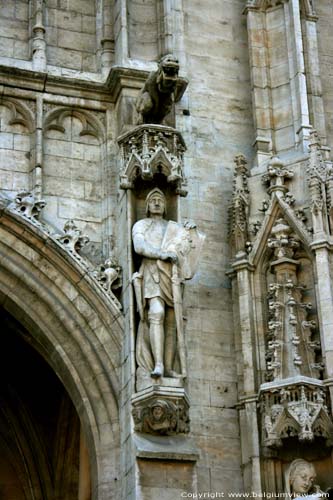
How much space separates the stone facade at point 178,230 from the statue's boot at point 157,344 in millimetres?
39

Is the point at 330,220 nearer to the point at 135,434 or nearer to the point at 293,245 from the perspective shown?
the point at 293,245

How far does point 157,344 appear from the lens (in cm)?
1285

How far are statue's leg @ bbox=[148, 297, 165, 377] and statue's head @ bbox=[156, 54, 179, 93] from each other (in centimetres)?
219

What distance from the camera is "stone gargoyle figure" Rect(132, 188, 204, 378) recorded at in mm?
12891

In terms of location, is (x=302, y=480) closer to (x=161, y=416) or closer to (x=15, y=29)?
(x=161, y=416)

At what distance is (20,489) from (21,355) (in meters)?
1.90

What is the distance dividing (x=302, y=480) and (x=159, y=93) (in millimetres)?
4101

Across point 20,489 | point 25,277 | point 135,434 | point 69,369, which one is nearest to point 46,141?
point 25,277

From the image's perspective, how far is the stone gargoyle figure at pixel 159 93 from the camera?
13.6 m

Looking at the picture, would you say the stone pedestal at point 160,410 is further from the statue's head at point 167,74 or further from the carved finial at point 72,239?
the statue's head at point 167,74

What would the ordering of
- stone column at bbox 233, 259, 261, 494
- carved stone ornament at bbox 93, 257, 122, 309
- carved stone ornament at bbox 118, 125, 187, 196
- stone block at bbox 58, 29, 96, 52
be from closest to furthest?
stone column at bbox 233, 259, 261, 494 → carved stone ornament at bbox 93, 257, 122, 309 → carved stone ornament at bbox 118, 125, 187, 196 → stone block at bbox 58, 29, 96, 52

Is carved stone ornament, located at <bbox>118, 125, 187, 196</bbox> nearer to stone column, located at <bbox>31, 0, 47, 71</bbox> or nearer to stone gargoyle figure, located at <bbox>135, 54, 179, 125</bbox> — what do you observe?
stone gargoyle figure, located at <bbox>135, 54, 179, 125</bbox>

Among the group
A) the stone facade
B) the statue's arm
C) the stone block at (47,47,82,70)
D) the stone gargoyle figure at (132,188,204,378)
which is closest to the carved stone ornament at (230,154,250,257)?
the stone facade

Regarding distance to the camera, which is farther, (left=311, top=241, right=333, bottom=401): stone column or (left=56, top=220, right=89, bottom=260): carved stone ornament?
(left=56, top=220, right=89, bottom=260): carved stone ornament
